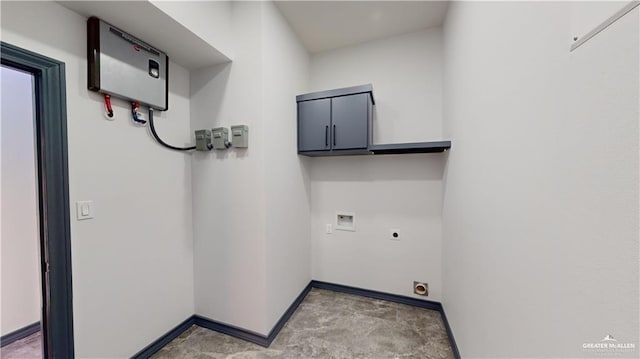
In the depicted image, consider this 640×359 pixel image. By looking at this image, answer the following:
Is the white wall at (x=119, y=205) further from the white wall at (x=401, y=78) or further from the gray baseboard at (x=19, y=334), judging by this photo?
A: the white wall at (x=401, y=78)

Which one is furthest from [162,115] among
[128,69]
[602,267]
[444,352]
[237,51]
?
[444,352]

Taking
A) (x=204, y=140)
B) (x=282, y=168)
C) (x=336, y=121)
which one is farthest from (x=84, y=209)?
(x=336, y=121)

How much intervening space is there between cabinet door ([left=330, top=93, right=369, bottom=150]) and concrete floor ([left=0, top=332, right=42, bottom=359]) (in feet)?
9.25

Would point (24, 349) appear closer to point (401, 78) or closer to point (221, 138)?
point (221, 138)

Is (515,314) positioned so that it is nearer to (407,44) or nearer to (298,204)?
(298,204)

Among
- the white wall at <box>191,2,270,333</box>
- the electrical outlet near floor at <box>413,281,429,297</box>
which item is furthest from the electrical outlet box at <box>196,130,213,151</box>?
the electrical outlet near floor at <box>413,281,429,297</box>

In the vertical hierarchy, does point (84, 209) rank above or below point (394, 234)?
above

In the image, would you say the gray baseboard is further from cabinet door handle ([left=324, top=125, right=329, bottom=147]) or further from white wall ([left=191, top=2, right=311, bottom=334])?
cabinet door handle ([left=324, top=125, right=329, bottom=147])

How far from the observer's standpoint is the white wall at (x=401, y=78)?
223 cm

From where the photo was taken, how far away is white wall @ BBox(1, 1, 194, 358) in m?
1.29

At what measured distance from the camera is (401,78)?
7.67 feet

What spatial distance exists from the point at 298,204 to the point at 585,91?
6.72 feet

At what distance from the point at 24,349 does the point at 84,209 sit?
143cm

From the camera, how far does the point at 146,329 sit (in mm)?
1669
